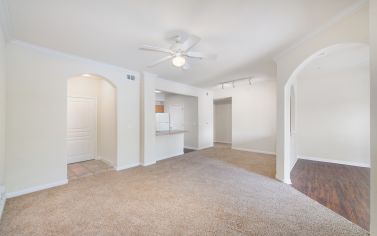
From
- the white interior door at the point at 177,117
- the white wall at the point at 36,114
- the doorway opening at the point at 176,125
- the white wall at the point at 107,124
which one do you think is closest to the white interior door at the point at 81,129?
the white wall at the point at 107,124

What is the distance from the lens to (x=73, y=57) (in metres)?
3.49

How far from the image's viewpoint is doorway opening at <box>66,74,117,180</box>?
465 cm

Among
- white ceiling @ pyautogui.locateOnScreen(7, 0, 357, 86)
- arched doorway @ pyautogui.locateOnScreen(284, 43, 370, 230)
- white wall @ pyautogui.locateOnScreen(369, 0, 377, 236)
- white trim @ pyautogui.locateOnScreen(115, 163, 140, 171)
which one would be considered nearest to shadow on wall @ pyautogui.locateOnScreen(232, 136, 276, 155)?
arched doorway @ pyautogui.locateOnScreen(284, 43, 370, 230)

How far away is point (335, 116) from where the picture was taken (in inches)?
202

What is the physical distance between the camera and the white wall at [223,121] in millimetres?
→ 9109

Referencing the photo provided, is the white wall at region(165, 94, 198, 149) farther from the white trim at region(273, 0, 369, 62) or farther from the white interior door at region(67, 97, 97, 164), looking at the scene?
the white trim at region(273, 0, 369, 62)

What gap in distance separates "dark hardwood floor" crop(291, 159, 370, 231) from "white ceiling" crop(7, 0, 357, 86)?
2752 mm

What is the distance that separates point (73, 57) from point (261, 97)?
615cm

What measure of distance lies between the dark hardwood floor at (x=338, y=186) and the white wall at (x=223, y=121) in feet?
14.1

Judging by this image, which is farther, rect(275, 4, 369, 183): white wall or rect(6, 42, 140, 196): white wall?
rect(6, 42, 140, 196): white wall

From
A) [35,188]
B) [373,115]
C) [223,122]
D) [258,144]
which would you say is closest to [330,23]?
[373,115]

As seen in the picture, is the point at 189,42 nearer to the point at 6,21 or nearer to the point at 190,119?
the point at 6,21

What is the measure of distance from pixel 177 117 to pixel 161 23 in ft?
19.0

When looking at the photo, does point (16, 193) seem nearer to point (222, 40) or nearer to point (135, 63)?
point (135, 63)
